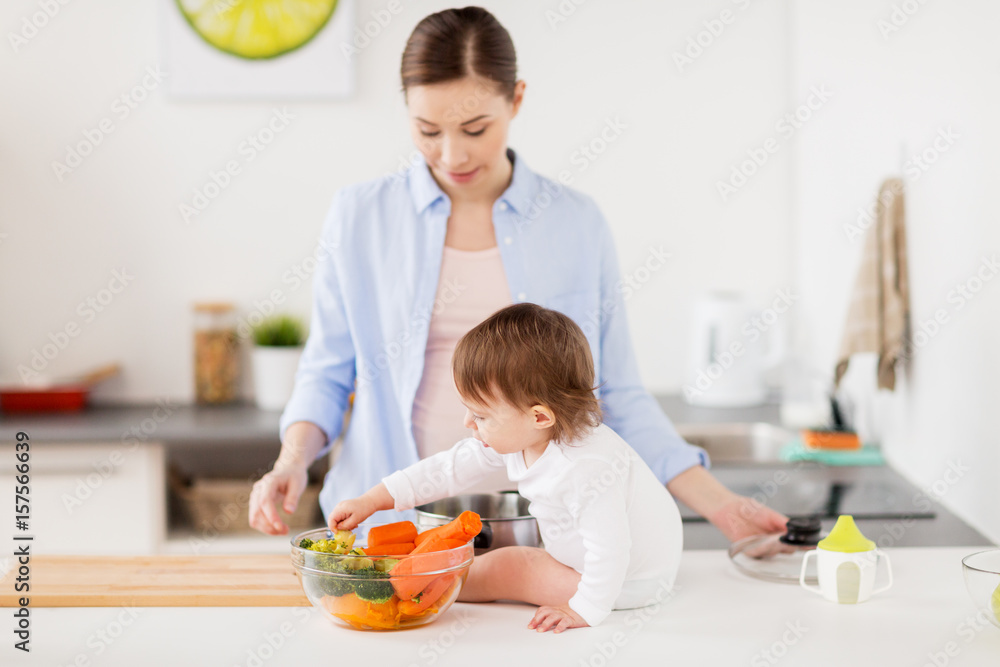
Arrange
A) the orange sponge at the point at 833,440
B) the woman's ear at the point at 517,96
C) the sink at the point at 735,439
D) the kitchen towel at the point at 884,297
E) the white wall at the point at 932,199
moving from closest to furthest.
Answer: the woman's ear at the point at 517,96 → the white wall at the point at 932,199 → the kitchen towel at the point at 884,297 → the orange sponge at the point at 833,440 → the sink at the point at 735,439

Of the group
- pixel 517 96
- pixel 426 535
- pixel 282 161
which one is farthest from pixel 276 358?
pixel 426 535

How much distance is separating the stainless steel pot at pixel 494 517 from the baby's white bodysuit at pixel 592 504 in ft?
0.16

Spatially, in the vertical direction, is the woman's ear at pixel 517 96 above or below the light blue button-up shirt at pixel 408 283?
above

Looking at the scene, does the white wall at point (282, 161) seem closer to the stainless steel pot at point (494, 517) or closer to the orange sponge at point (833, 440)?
the orange sponge at point (833, 440)

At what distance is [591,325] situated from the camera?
55.7 inches

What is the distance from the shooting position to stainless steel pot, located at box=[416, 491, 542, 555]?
112 cm

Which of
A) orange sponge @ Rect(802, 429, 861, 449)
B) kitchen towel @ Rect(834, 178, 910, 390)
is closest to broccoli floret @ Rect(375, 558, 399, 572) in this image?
kitchen towel @ Rect(834, 178, 910, 390)

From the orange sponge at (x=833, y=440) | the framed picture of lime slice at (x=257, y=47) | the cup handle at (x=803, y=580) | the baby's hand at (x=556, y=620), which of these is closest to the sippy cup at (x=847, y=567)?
the cup handle at (x=803, y=580)

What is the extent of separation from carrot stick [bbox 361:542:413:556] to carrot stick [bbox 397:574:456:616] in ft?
0.16

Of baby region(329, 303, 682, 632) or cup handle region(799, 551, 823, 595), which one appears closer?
baby region(329, 303, 682, 632)

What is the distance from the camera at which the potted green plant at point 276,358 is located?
263 cm

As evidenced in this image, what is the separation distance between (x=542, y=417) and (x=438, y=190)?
0.57 meters

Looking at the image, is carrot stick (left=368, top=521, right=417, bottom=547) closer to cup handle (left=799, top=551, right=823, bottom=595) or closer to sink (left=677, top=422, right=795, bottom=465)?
cup handle (left=799, top=551, right=823, bottom=595)

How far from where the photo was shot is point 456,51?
1.26 meters
